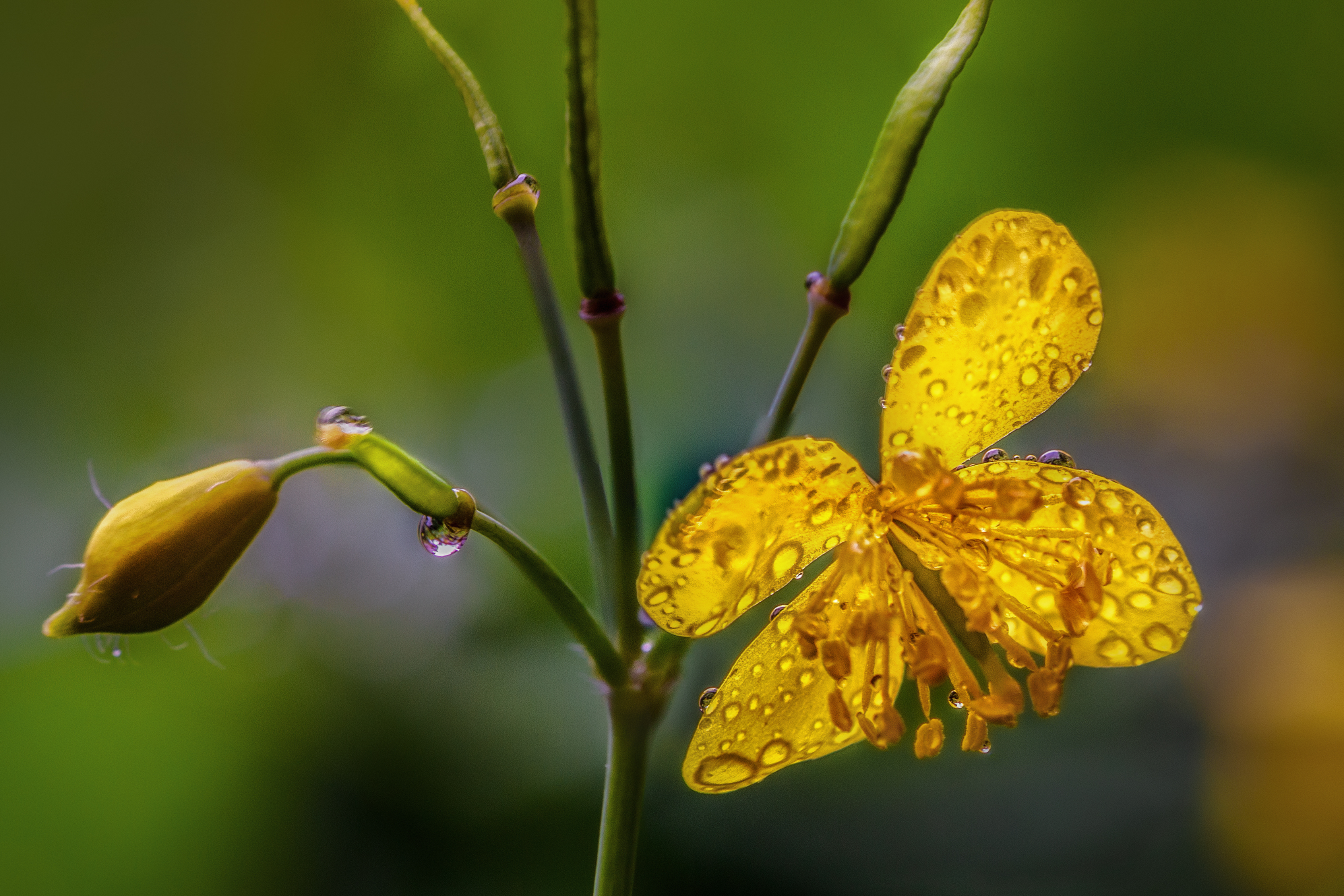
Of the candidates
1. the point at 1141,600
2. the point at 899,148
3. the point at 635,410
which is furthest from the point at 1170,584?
the point at 635,410

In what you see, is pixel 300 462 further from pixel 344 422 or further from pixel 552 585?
pixel 552 585

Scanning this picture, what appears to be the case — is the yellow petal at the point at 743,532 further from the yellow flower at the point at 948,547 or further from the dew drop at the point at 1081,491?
the dew drop at the point at 1081,491

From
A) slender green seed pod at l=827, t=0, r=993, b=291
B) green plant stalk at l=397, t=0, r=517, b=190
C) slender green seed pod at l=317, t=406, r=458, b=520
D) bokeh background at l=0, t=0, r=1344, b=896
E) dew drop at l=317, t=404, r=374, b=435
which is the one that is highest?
green plant stalk at l=397, t=0, r=517, b=190

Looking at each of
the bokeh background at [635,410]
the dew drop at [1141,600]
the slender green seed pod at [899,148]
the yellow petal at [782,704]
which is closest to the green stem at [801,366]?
the slender green seed pod at [899,148]

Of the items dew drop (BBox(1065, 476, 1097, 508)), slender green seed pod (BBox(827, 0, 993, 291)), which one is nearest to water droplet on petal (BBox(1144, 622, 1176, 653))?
dew drop (BBox(1065, 476, 1097, 508))

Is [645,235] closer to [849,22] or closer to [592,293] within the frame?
[849,22]

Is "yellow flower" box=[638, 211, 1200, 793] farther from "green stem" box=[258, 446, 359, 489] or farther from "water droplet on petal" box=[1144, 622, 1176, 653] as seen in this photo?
"green stem" box=[258, 446, 359, 489]
